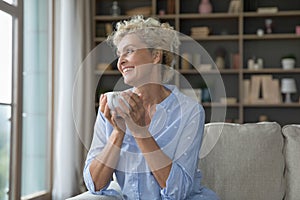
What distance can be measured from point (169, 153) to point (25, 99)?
2577 mm

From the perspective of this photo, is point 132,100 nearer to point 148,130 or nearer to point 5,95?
point 148,130

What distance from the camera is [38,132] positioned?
465 centimetres

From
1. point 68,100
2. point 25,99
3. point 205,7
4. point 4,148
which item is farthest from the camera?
point 205,7

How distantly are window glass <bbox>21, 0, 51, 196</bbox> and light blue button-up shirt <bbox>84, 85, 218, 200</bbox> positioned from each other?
233 cm

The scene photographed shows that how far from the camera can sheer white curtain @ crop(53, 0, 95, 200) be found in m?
4.80

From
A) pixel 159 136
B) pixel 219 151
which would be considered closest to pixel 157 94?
pixel 159 136

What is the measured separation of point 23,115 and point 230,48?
2.40 m

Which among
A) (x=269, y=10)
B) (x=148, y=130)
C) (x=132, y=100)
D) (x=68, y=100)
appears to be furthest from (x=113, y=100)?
(x=269, y=10)

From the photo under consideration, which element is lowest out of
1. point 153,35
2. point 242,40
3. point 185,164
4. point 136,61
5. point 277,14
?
point 185,164

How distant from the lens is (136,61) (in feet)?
6.30

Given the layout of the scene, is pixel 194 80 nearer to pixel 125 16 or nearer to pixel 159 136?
pixel 125 16

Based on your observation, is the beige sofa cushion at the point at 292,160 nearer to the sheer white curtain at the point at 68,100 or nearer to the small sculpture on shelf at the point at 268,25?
the sheer white curtain at the point at 68,100

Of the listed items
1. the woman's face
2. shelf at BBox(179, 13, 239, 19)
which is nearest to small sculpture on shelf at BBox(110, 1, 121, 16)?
shelf at BBox(179, 13, 239, 19)

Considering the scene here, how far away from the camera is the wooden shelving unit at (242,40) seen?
216 inches
